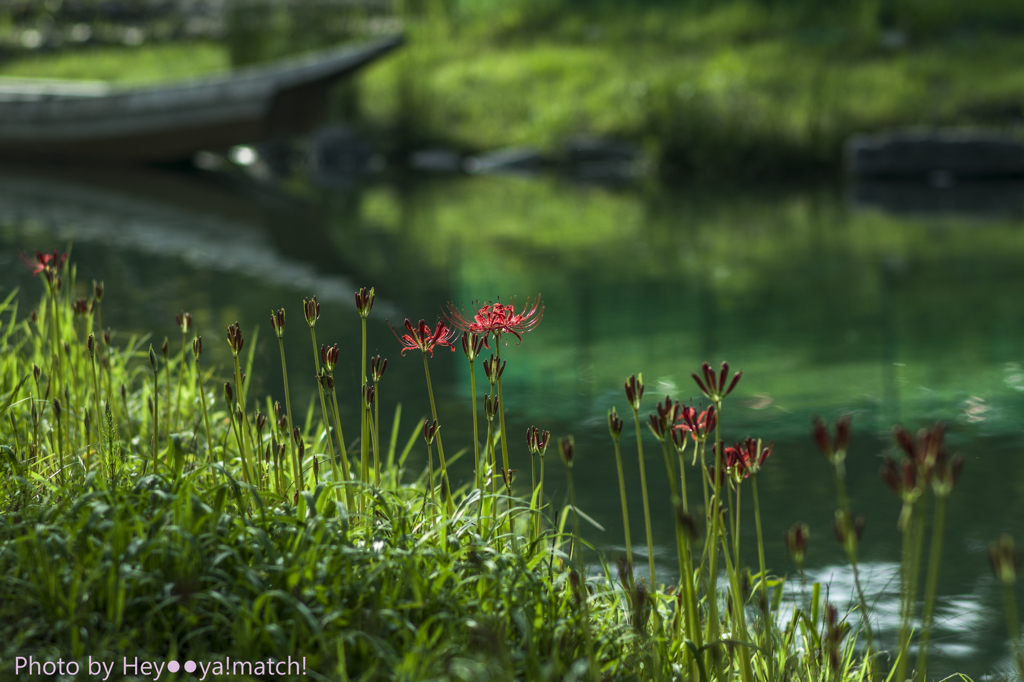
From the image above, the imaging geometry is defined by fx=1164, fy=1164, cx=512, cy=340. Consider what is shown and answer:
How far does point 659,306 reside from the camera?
5012mm

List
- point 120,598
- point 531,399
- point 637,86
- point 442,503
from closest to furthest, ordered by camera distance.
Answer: point 120,598, point 442,503, point 531,399, point 637,86

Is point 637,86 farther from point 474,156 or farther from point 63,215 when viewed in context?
point 63,215

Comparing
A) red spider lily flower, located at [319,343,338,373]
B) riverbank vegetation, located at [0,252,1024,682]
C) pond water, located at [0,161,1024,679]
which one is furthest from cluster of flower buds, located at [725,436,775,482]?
pond water, located at [0,161,1024,679]

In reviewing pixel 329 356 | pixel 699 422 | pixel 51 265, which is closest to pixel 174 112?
pixel 51 265

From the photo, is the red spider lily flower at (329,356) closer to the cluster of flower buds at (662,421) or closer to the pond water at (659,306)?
the cluster of flower buds at (662,421)

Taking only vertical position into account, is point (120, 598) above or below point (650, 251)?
above

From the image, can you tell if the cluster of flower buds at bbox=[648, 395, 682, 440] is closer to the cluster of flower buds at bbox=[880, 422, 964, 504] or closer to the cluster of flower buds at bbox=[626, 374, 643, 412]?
the cluster of flower buds at bbox=[626, 374, 643, 412]

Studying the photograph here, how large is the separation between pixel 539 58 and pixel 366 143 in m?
2.53

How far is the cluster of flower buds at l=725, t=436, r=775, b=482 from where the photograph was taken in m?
1.56

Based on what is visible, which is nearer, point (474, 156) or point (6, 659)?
point (6, 659)

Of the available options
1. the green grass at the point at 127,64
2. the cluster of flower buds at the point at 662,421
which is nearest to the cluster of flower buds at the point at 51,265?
the cluster of flower buds at the point at 662,421

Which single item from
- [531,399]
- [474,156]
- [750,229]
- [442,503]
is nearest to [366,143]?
[474,156]

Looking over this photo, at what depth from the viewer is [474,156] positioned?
460 inches

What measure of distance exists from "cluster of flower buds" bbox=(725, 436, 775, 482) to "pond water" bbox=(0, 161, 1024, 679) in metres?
0.74
